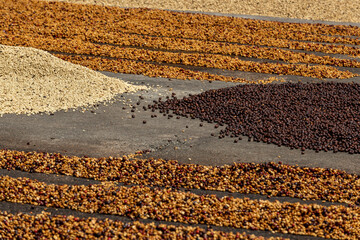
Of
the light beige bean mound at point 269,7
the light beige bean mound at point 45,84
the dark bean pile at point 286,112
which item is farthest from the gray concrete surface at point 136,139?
the light beige bean mound at point 269,7

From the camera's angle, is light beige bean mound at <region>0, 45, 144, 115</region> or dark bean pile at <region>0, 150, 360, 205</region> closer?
dark bean pile at <region>0, 150, 360, 205</region>

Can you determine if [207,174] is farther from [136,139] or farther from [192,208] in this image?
[136,139]

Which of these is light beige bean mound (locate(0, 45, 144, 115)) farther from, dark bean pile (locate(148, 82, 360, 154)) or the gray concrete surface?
dark bean pile (locate(148, 82, 360, 154))

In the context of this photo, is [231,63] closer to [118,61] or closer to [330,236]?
[118,61]

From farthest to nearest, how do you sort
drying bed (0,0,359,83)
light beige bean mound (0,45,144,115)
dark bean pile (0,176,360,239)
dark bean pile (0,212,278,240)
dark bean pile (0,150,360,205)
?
drying bed (0,0,359,83), light beige bean mound (0,45,144,115), dark bean pile (0,150,360,205), dark bean pile (0,176,360,239), dark bean pile (0,212,278,240)

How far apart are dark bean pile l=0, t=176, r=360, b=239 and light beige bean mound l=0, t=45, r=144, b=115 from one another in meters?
4.47

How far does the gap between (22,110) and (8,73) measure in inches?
90.9

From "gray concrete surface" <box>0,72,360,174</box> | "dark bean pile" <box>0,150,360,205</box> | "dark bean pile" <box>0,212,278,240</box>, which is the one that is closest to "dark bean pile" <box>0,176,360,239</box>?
"dark bean pile" <box>0,212,278,240</box>

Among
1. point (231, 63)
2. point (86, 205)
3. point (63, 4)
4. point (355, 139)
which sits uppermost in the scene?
point (63, 4)

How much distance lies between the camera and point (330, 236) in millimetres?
7566

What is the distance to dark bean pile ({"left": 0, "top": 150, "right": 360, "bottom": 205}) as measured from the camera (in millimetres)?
8891

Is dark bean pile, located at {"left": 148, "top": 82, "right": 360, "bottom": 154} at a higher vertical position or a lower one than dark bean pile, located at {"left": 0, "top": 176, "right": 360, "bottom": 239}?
higher

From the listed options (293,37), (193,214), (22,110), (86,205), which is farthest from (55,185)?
(293,37)

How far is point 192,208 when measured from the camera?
803 cm
